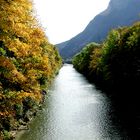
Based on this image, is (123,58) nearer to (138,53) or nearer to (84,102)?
(138,53)

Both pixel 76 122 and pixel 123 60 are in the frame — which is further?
pixel 123 60

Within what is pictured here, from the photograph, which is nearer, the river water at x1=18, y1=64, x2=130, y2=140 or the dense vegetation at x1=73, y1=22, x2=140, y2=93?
the river water at x1=18, y1=64, x2=130, y2=140

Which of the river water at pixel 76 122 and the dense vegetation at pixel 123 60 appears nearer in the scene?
the river water at pixel 76 122

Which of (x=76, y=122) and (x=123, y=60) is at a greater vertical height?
(x=123, y=60)

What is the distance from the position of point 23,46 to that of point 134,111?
45224mm

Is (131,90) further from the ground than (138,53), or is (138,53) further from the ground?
(138,53)

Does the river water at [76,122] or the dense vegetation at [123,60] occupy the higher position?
the dense vegetation at [123,60]

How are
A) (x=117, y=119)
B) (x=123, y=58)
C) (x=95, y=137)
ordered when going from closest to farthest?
(x=95, y=137) < (x=117, y=119) < (x=123, y=58)

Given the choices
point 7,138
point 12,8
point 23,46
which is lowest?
point 7,138

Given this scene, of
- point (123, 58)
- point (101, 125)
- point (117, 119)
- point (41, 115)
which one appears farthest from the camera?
A: point (123, 58)

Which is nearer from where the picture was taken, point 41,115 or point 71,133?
point 71,133

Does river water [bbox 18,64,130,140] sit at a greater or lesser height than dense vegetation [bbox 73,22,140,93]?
lesser

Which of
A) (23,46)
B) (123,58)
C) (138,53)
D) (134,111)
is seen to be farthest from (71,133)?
(123,58)

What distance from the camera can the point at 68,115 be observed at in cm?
6556
